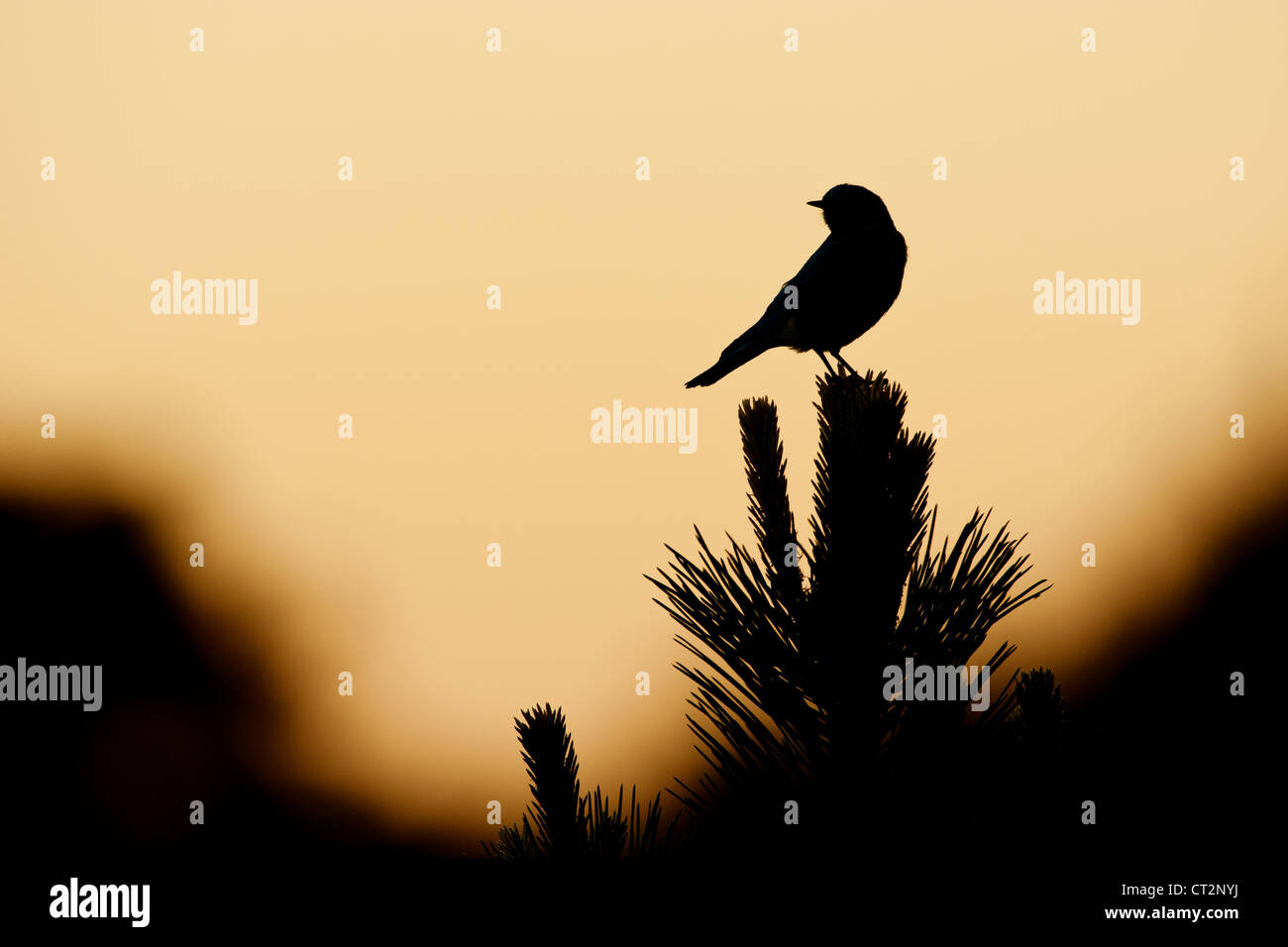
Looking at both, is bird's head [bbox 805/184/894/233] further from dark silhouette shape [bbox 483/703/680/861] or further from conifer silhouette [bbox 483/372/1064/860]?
dark silhouette shape [bbox 483/703/680/861]

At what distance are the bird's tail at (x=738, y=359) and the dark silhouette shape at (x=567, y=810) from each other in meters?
4.02

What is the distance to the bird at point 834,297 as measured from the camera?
5.38 metres

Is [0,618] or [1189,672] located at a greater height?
[0,618]

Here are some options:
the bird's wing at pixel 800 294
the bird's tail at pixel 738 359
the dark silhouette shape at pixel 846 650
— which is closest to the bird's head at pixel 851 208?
the bird's wing at pixel 800 294

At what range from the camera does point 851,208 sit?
19.9 ft

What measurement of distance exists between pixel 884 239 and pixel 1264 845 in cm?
483

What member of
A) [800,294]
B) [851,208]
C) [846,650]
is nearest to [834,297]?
[800,294]

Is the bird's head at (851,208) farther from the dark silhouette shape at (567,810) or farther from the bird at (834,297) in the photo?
the dark silhouette shape at (567,810)

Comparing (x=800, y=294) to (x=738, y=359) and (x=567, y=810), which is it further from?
(x=567, y=810)

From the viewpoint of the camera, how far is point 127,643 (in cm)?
2627

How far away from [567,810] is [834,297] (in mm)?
4235
